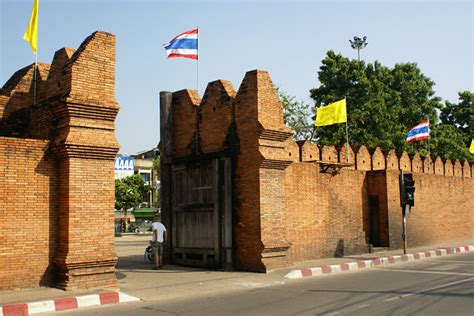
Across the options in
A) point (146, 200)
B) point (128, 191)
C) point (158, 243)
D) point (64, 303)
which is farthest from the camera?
point (146, 200)

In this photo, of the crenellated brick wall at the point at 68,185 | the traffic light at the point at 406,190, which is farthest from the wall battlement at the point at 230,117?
the crenellated brick wall at the point at 68,185

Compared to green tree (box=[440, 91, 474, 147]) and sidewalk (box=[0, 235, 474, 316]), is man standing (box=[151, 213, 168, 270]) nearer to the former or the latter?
sidewalk (box=[0, 235, 474, 316])

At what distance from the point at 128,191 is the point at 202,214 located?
139 ft

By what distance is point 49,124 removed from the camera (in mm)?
11914

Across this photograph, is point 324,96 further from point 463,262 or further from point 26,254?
point 26,254

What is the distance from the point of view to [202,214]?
15969mm

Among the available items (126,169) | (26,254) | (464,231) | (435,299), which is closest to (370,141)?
(464,231)

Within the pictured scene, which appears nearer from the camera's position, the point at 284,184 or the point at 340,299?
the point at 340,299

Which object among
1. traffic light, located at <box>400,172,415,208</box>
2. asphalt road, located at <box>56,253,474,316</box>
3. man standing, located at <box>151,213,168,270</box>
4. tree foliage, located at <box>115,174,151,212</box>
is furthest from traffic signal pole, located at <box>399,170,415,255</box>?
tree foliage, located at <box>115,174,151,212</box>

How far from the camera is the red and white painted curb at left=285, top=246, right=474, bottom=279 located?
46.8ft

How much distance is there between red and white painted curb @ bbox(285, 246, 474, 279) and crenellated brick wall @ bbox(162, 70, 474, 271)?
817 millimetres

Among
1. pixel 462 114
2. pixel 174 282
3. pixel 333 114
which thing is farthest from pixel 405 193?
pixel 462 114

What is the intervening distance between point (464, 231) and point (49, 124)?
2219 cm

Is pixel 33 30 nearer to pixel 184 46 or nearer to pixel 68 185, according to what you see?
pixel 68 185
